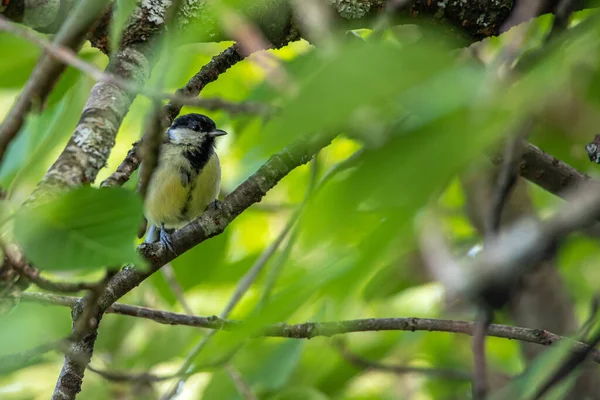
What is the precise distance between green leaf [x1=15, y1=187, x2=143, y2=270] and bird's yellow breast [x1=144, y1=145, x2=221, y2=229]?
2750 millimetres

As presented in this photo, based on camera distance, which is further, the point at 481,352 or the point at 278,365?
the point at 278,365

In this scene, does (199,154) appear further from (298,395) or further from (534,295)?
(298,395)

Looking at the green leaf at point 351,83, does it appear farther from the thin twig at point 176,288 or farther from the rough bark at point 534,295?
the rough bark at point 534,295

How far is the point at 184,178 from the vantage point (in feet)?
11.3

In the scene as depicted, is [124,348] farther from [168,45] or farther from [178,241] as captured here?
[168,45]

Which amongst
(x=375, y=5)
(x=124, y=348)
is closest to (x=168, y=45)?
(x=375, y=5)

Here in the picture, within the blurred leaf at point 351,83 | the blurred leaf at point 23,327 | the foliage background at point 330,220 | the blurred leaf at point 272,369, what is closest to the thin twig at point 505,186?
the foliage background at point 330,220

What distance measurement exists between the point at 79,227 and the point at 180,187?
283cm

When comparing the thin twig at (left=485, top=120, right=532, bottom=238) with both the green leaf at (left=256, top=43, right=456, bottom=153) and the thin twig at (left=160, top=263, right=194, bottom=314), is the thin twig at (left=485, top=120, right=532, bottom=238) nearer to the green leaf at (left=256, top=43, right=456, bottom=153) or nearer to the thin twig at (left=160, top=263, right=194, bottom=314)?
the green leaf at (left=256, top=43, right=456, bottom=153)

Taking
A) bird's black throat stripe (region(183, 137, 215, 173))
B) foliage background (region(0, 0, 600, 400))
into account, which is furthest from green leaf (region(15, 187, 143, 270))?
bird's black throat stripe (region(183, 137, 215, 173))

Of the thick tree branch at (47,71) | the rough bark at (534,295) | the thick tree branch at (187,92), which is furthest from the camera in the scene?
the rough bark at (534,295)

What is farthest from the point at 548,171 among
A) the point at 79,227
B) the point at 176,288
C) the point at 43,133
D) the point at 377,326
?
the point at 79,227

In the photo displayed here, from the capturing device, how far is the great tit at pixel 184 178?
3451 mm

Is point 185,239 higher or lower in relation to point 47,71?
lower
